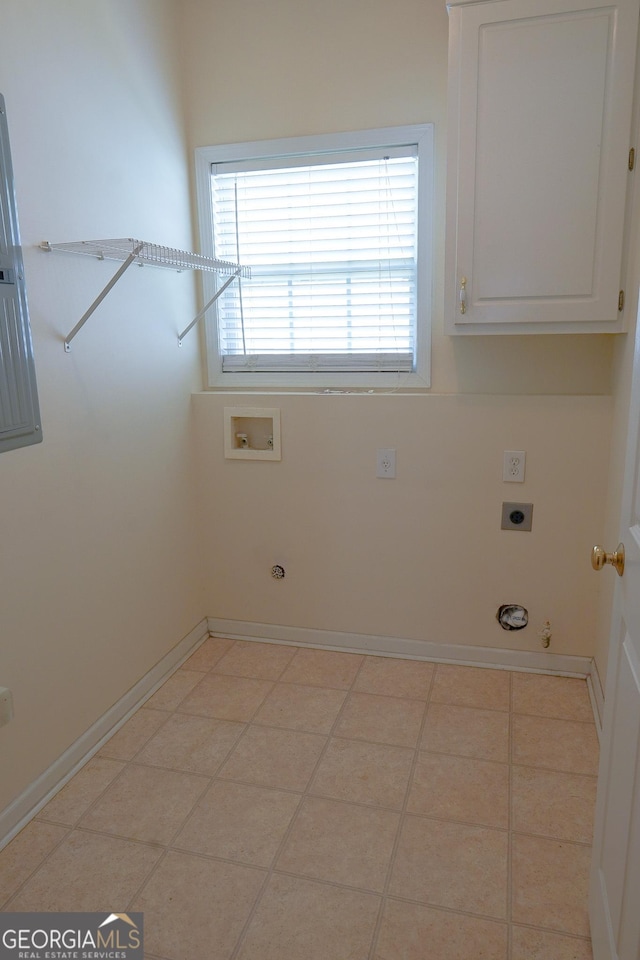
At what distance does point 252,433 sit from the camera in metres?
2.95

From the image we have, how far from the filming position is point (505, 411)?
2.58 meters

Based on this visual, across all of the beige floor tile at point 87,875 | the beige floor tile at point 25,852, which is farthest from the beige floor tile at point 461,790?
the beige floor tile at point 25,852

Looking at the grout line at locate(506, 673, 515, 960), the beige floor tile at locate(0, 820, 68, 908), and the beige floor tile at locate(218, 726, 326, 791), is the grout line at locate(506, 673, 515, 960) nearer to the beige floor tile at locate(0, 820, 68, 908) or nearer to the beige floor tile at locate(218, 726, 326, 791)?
the beige floor tile at locate(218, 726, 326, 791)

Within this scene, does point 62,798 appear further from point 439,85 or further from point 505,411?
point 439,85

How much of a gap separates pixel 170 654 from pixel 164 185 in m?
1.84

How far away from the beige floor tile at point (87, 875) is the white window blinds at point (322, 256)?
1843 millimetres

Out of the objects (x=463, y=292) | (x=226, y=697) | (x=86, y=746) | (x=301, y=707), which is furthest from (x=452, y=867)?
(x=463, y=292)

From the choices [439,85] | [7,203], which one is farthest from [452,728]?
[439,85]

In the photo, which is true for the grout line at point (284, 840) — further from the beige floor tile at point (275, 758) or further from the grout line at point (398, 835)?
the grout line at point (398, 835)

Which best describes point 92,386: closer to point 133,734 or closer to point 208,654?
point 133,734

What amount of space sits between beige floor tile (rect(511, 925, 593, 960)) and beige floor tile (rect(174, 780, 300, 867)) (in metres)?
0.63

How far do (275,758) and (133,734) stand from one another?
1.71ft

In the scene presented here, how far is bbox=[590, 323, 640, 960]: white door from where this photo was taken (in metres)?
1.21

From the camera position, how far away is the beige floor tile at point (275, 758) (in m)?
2.14
